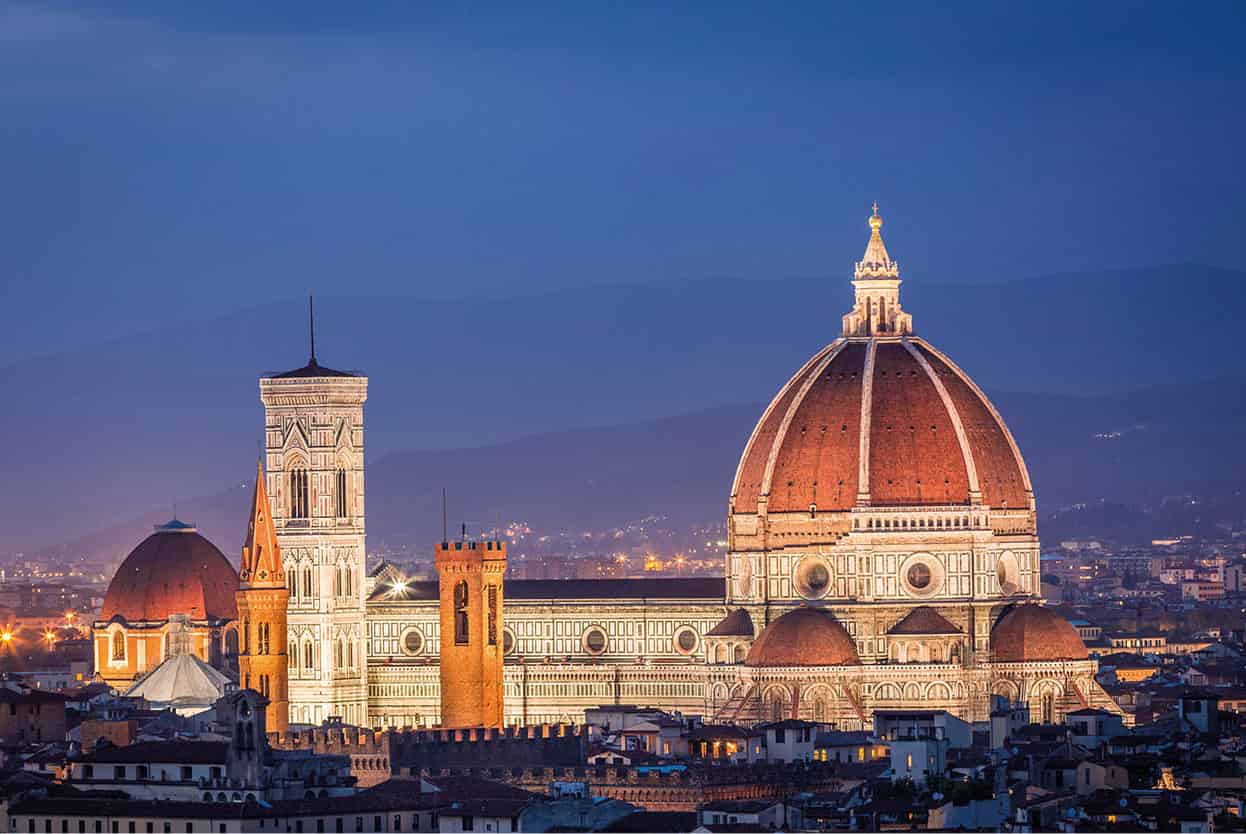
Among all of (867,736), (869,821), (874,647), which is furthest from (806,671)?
(869,821)

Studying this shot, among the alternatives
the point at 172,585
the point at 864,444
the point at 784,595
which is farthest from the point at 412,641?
the point at 172,585

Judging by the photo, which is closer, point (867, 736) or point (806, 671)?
point (867, 736)

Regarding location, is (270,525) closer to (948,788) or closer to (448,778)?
(448,778)

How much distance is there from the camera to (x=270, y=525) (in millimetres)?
141500

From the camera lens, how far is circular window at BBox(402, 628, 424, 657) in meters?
153

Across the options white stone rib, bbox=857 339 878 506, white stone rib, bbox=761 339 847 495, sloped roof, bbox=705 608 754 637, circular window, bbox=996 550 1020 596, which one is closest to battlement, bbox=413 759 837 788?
sloped roof, bbox=705 608 754 637

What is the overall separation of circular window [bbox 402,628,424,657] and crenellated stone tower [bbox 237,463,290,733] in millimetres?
12144

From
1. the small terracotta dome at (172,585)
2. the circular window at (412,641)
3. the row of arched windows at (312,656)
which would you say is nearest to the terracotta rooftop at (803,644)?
the circular window at (412,641)

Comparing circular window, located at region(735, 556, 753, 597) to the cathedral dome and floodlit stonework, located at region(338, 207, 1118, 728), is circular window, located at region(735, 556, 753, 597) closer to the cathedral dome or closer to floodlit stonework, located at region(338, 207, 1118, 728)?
floodlit stonework, located at region(338, 207, 1118, 728)

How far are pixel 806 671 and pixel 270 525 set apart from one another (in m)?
16.9

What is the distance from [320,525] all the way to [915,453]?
1903 cm

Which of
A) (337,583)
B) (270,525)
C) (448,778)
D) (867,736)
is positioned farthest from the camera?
(337,583)

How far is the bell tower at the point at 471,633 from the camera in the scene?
144375 mm

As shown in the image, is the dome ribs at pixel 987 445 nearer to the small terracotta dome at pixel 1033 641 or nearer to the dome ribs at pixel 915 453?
the dome ribs at pixel 915 453
